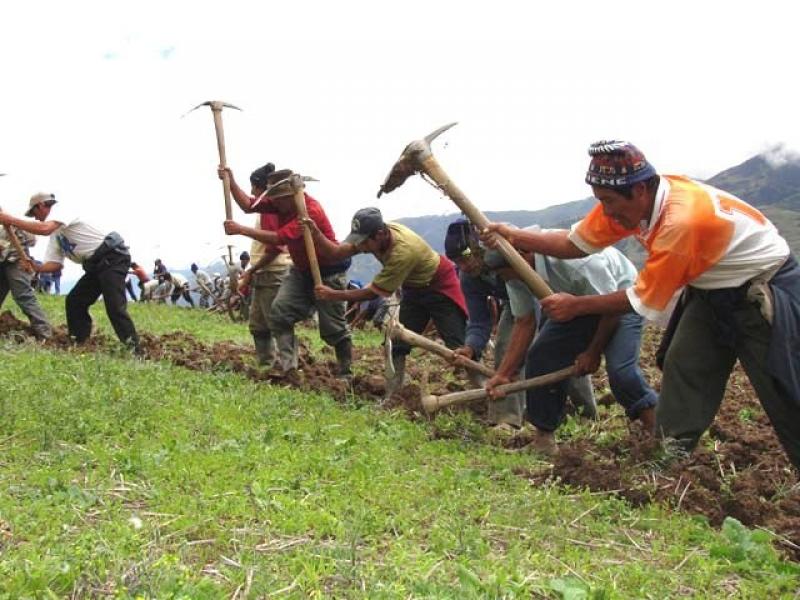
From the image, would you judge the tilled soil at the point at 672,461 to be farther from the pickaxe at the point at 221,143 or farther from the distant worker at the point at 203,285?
the distant worker at the point at 203,285

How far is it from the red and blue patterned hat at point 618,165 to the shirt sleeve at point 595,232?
1.53 ft

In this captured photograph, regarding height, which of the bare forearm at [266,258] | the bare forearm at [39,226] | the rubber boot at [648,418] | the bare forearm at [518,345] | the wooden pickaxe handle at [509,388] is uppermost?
the bare forearm at [39,226]

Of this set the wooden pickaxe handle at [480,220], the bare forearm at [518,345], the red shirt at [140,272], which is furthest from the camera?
the red shirt at [140,272]

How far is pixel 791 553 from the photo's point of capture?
3.23 metres

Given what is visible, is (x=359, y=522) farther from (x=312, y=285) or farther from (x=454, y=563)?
(x=312, y=285)

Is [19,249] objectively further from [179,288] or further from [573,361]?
[179,288]

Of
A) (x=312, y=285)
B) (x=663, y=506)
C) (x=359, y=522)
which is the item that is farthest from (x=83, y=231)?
(x=663, y=506)

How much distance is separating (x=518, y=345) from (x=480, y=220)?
0.86 m

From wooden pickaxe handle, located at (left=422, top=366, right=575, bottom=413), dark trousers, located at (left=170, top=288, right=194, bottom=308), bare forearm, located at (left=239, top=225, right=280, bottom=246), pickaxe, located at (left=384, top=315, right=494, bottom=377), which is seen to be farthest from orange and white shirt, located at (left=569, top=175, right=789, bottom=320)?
dark trousers, located at (left=170, top=288, right=194, bottom=308)

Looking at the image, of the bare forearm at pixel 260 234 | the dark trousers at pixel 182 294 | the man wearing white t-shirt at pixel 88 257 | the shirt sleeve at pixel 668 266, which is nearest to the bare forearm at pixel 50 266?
the man wearing white t-shirt at pixel 88 257

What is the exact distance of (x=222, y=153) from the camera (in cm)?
698

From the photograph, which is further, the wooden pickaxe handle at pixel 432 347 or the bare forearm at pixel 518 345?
the wooden pickaxe handle at pixel 432 347

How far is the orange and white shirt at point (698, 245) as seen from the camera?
11.4 ft

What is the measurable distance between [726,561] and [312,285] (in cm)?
423
